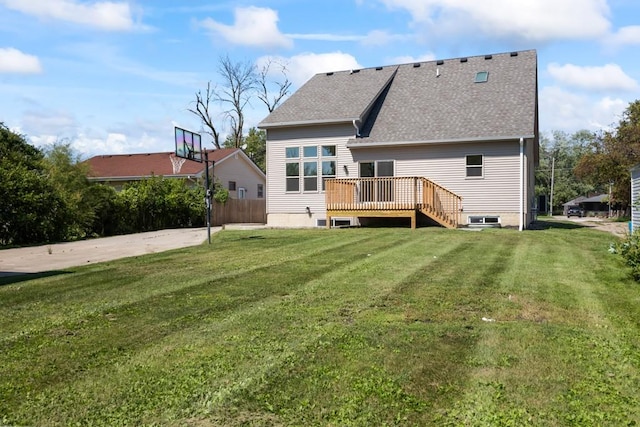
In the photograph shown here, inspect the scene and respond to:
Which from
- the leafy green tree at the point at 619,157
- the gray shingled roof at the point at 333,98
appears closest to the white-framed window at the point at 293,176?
the gray shingled roof at the point at 333,98

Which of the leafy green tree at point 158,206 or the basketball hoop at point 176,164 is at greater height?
the basketball hoop at point 176,164

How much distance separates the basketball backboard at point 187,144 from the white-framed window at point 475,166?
362 inches

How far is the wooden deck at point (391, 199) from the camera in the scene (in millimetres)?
16938

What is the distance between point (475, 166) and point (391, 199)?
3.11m

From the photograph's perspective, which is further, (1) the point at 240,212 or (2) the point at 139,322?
(1) the point at 240,212

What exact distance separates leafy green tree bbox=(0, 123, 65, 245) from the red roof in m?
12.5

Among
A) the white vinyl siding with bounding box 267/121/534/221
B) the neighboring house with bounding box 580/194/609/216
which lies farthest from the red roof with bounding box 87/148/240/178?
the neighboring house with bounding box 580/194/609/216

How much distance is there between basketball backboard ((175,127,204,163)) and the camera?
44.0 ft

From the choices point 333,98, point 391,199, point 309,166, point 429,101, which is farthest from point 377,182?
point 333,98

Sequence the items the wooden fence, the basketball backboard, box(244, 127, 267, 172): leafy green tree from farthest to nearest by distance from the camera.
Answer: box(244, 127, 267, 172): leafy green tree → the wooden fence → the basketball backboard

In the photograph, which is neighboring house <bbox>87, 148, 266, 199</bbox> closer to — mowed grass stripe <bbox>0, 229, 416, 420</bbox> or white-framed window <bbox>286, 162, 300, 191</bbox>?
white-framed window <bbox>286, 162, 300, 191</bbox>

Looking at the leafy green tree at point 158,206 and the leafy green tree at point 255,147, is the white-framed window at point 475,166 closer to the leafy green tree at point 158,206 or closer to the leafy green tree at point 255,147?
the leafy green tree at point 158,206

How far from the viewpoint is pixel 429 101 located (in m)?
19.9

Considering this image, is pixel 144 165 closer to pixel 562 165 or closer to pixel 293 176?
pixel 293 176
